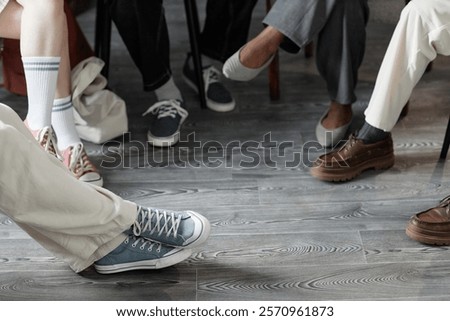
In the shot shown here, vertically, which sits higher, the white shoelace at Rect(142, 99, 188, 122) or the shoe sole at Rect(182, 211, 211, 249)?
the shoe sole at Rect(182, 211, 211, 249)

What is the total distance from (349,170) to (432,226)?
347 mm

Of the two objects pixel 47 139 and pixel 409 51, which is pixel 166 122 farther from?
Result: pixel 409 51

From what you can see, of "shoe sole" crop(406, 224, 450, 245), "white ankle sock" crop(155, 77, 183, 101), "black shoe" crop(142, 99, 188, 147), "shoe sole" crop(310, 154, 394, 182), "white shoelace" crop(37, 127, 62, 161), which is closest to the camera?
"shoe sole" crop(406, 224, 450, 245)

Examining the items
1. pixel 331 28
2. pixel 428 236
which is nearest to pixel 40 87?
pixel 331 28

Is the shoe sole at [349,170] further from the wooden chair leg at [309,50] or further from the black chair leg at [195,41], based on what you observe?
the wooden chair leg at [309,50]

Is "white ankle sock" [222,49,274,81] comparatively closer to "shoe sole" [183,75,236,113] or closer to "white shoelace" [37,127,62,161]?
"shoe sole" [183,75,236,113]

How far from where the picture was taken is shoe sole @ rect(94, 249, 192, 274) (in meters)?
1.87

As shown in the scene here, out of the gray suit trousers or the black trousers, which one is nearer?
the gray suit trousers

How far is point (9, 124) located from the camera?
1.66 meters

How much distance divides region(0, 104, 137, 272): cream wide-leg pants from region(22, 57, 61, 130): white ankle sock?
1.37ft

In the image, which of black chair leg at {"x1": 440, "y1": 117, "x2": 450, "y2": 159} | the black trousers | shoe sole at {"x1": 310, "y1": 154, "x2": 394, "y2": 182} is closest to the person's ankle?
shoe sole at {"x1": 310, "y1": 154, "x2": 394, "y2": 182}

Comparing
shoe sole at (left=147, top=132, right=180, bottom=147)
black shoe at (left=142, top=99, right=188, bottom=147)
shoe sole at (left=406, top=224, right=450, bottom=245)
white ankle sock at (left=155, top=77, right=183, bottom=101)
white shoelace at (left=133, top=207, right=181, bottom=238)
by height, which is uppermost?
white shoelace at (left=133, top=207, right=181, bottom=238)

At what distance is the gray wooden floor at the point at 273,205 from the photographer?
1.86 metres

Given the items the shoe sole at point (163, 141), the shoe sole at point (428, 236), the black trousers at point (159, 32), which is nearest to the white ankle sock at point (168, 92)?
the black trousers at point (159, 32)
